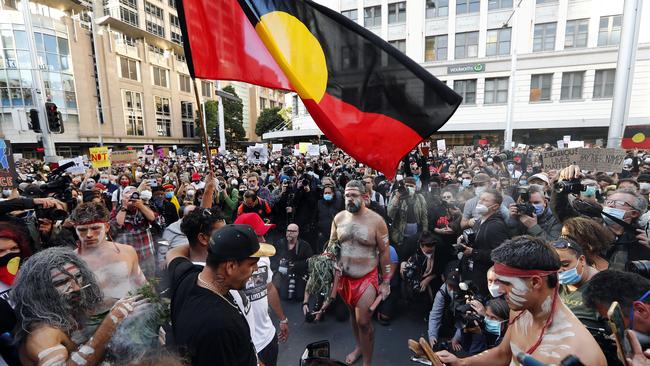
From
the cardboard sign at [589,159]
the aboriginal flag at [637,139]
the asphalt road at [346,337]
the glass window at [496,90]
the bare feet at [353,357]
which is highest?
the glass window at [496,90]

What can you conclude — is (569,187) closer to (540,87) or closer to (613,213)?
(613,213)

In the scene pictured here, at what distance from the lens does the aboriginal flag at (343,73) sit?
2.87 meters

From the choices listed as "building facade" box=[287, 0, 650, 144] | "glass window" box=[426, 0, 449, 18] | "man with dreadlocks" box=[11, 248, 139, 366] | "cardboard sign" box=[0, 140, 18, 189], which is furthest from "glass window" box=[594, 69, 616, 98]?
"cardboard sign" box=[0, 140, 18, 189]

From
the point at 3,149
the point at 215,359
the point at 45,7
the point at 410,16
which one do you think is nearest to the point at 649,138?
the point at 215,359

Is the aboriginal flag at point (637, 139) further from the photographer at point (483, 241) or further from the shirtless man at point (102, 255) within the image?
the shirtless man at point (102, 255)

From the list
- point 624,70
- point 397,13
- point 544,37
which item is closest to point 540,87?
point 544,37

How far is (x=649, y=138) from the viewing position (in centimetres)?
908

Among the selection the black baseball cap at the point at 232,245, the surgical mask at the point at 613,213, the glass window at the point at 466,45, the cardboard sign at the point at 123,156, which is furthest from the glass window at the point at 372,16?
the black baseball cap at the point at 232,245

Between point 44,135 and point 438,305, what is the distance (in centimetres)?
1458

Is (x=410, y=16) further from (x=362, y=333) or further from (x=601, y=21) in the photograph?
(x=362, y=333)

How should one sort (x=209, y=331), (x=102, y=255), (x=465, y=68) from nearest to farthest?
(x=209, y=331)
(x=102, y=255)
(x=465, y=68)

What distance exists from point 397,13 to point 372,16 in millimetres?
2374

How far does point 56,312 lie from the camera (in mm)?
1684

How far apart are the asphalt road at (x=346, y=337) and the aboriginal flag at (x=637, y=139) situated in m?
8.78
